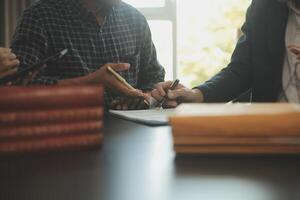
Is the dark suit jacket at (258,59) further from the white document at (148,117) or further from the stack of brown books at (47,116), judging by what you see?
the stack of brown books at (47,116)

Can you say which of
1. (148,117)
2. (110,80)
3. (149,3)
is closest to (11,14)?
(149,3)

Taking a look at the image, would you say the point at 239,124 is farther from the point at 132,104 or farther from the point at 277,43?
the point at 277,43

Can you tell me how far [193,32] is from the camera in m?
3.26

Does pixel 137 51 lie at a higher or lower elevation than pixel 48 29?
lower

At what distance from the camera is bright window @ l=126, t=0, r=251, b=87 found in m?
3.14

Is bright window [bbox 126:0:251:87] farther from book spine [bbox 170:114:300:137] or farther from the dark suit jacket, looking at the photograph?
book spine [bbox 170:114:300:137]

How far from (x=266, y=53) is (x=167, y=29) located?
1849 mm

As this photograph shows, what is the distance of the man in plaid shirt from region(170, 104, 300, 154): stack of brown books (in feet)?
2.86

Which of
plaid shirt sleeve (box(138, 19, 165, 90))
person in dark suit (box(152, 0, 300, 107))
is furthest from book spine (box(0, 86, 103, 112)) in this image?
plaid shirt sleeve (box(138, 19, 165, 90))

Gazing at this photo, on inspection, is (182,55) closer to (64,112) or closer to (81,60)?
(81,60)

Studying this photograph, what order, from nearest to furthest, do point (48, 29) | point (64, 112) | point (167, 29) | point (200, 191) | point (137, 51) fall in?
point (200, 191), point (64, 112), point (48, 29), point (137, 51), point (167, 29)

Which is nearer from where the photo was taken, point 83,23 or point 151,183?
point 151,183

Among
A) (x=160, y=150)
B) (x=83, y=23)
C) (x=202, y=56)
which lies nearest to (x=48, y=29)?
(x=83, y=23)

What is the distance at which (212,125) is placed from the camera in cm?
54
